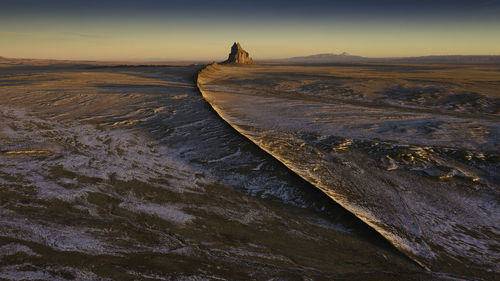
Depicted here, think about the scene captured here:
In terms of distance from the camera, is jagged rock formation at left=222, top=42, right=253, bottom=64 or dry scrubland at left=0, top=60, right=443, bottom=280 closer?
dry scrubland at left=0, top=60, right=443, bottom=280

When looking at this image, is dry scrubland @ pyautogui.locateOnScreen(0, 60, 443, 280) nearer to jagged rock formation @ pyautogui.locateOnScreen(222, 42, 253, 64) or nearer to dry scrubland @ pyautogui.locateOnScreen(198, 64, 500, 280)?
dry scrubland @ pyautogui.locateOnScreen(198, 64, 500, 280)

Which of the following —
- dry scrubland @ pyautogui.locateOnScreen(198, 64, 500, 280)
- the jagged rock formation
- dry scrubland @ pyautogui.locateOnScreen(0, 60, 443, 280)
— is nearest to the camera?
dry scrubland @ pyautogui.locateOnScreen(0, 60, 443, 280)

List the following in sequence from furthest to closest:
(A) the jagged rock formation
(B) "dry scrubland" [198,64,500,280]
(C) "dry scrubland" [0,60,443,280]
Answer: (A) the jagged rock formation, (B) "dry scrubland" [198,64,500,280], (C) "dry scrubland" [0,60,443,280]

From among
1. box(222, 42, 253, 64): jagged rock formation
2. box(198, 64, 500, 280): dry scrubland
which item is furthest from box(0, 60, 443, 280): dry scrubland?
box(222, 42, 253, 64): jagged rock formation

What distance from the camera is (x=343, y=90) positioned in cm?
1717

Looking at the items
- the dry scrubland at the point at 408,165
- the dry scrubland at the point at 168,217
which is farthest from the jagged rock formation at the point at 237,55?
the dry scrubland at the point at 168,217

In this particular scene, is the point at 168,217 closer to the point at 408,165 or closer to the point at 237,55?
the point at 408,165

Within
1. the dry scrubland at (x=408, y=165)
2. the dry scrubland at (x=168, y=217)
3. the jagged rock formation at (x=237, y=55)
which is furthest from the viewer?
the jagged rock formation at (x=237, y=55)

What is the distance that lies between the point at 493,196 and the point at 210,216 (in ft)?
14.9

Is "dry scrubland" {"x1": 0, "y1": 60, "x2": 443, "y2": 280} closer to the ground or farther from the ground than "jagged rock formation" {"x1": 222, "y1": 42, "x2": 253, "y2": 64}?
closer to the ground

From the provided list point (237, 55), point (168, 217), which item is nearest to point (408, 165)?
point (168, 217)

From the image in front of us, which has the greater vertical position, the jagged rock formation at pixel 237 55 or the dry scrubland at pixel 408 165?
the jagged rock formation at pixel 237 55

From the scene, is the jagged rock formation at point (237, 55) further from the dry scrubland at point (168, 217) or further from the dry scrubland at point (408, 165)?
the dry scrubland at point (168, 217)

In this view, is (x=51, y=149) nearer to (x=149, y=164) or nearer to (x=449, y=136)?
(x=149, y=164)
